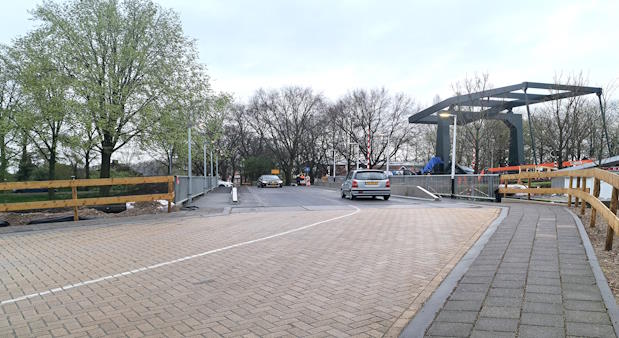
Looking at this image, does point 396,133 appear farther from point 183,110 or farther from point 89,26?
point 89,26

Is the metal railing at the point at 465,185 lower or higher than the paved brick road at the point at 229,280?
higher

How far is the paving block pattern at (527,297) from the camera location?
323 cm

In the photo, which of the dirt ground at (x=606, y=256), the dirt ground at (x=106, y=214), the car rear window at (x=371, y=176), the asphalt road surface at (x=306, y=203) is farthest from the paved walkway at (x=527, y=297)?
the car rear window at (x=371, y=176)

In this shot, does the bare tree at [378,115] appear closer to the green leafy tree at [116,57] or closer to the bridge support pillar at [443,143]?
the bridge support pillar at [443,143]

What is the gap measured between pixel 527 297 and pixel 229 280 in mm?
3356

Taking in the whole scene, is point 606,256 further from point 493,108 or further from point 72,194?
point 493,108

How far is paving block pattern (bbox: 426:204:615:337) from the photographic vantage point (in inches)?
127

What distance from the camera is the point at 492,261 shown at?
5520 mm

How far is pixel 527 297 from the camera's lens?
3955 millimetres

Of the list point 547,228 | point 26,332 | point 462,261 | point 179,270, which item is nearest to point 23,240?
point 179,270

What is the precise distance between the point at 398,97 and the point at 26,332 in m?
56.3

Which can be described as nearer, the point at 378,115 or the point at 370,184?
the point at 370,184

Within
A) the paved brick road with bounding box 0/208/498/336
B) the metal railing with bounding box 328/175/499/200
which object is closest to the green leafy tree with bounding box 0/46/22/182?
the paved brick road with bounding box 0/208/498/336

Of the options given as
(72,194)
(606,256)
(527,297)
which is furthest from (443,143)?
(527,297)
